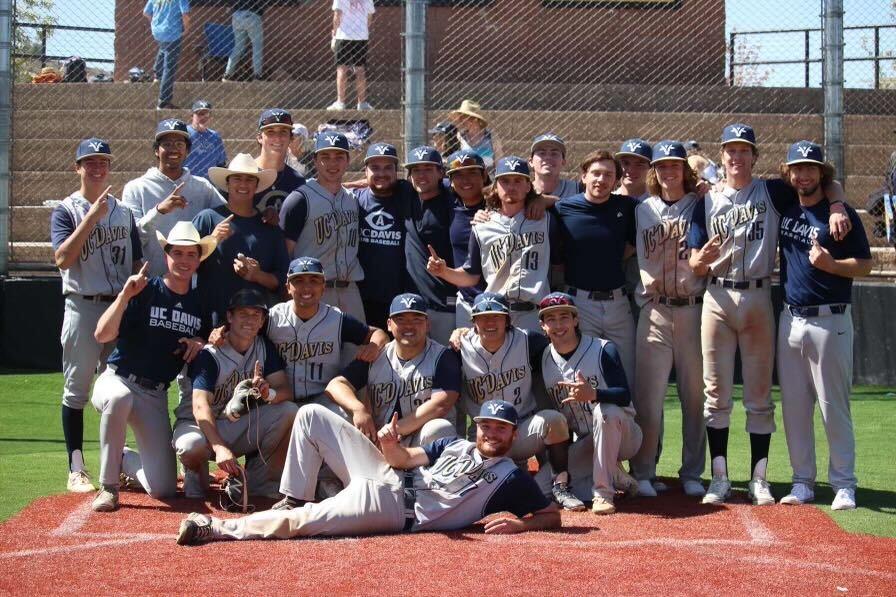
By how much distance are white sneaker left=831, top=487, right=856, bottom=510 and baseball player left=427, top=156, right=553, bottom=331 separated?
2047 millimetres

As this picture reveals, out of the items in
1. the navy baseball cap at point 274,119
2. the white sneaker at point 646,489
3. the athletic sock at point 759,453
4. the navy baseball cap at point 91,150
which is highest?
the navy baseball cap at point 274,119

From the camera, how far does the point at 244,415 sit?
7477 millimetres

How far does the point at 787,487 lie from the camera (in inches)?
311

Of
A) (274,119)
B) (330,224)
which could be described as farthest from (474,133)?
(330,224)

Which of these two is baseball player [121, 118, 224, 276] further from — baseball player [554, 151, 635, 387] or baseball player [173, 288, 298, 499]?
baseball player [554, 151, 635, 387]

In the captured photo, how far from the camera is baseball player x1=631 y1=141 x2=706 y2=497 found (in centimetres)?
768

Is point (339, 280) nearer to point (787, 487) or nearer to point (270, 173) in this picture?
point (270, 173)

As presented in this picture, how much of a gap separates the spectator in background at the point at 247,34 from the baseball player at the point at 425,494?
9.40m

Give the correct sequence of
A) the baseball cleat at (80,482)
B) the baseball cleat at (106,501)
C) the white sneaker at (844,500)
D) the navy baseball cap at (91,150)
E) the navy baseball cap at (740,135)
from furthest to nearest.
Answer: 1. the navy baseball cap at (91,150)
2. the baseball cleat at (80,482)
3. the navy baseball cap at (740,135)
4. the white sneaker at (844,500)
5. the baseball cleat at (106,501)

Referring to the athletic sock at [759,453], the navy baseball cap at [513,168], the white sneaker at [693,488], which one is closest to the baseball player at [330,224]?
the navy baseball cap at [513,168]

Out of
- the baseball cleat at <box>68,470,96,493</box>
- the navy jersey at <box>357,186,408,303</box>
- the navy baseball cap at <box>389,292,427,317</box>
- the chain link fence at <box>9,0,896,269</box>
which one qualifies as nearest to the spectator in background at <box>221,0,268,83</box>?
the chain link fence at <box>9,0,896,269</box>

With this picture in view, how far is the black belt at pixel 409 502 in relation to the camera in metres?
6.59

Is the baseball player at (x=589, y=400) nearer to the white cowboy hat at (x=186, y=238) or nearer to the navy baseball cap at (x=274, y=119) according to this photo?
the white cowboy hat at (x=186, y=238)

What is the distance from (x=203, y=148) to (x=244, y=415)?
4.79 meters
